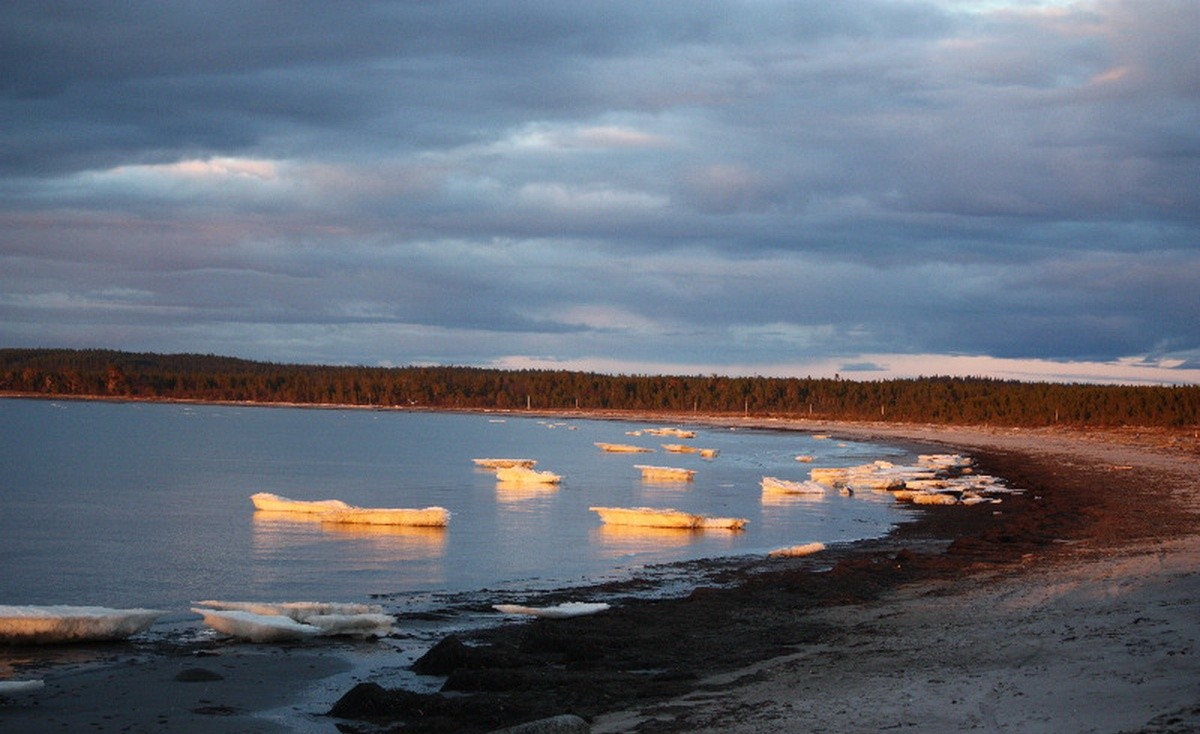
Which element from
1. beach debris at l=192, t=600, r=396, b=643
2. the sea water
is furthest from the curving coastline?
the sea water

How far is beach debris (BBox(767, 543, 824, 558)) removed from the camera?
29.0m

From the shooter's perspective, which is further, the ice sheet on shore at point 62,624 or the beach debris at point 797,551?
the beach debris at point 797,551

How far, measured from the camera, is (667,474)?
62969 millimetres

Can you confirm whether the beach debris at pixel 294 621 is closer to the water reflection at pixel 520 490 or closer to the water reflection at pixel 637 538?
the water reflection at pixel 637 538

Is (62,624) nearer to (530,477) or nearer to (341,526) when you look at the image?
(341,526)

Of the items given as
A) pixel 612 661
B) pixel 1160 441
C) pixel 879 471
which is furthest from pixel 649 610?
pixel 1160 441

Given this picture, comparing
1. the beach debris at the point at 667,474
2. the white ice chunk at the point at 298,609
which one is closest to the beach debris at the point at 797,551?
the white ice chunk at the point at 298,609

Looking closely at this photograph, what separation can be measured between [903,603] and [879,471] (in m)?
42.3

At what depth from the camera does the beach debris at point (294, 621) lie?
18.1 meters

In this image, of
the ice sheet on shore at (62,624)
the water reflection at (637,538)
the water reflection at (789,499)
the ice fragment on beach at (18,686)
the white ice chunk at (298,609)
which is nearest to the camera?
the ice fragment on beach at (18,686)

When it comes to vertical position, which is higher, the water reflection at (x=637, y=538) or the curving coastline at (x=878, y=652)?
the curving coastline at (x=878, y=652)

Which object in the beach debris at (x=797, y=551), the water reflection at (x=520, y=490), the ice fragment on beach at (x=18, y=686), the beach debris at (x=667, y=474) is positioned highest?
A: the beach debris at (x=797, y=551)

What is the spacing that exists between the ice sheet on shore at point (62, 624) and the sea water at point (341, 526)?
4176mm

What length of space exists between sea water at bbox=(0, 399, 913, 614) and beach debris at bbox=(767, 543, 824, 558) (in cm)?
138
